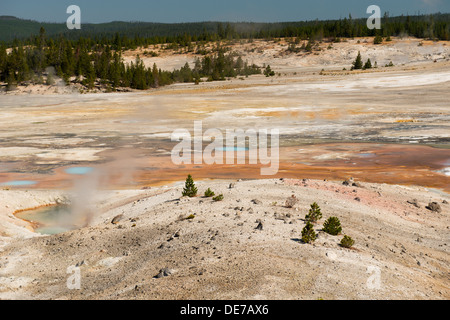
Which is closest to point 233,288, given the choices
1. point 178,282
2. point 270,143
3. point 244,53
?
point 178,282

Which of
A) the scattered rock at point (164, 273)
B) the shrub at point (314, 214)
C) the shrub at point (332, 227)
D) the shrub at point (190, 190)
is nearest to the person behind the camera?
the scattered rock at point (164, 273)

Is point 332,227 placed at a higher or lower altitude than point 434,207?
higher

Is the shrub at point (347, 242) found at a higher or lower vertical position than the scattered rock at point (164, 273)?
higher

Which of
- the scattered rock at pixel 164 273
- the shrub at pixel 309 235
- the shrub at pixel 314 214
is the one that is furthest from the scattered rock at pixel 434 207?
the scattered rock at pixel 164 273

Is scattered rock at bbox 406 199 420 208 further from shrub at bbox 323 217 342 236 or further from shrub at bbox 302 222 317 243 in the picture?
shrub at bbox 302 222 317 243

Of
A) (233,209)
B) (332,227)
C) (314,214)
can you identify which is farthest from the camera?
(233,209)

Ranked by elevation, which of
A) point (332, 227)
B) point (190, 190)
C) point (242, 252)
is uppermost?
point (190, 190)

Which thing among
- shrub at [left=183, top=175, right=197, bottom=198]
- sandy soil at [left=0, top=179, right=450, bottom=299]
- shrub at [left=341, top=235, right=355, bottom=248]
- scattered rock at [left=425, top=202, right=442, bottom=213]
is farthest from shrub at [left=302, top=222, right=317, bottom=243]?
scattered rock at [left=425, top=202, right=442, bottom=213]

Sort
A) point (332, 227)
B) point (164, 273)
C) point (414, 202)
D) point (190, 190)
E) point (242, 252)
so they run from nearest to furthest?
point (164, 273) < point (242, 252) < point (332, 227) < point (190, 190) < point (414, 202)

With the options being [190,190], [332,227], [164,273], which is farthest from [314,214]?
[164,273]

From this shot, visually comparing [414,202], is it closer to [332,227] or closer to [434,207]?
[434,207]

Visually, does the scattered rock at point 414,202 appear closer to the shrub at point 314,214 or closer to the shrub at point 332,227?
the shrub at point 314,214
